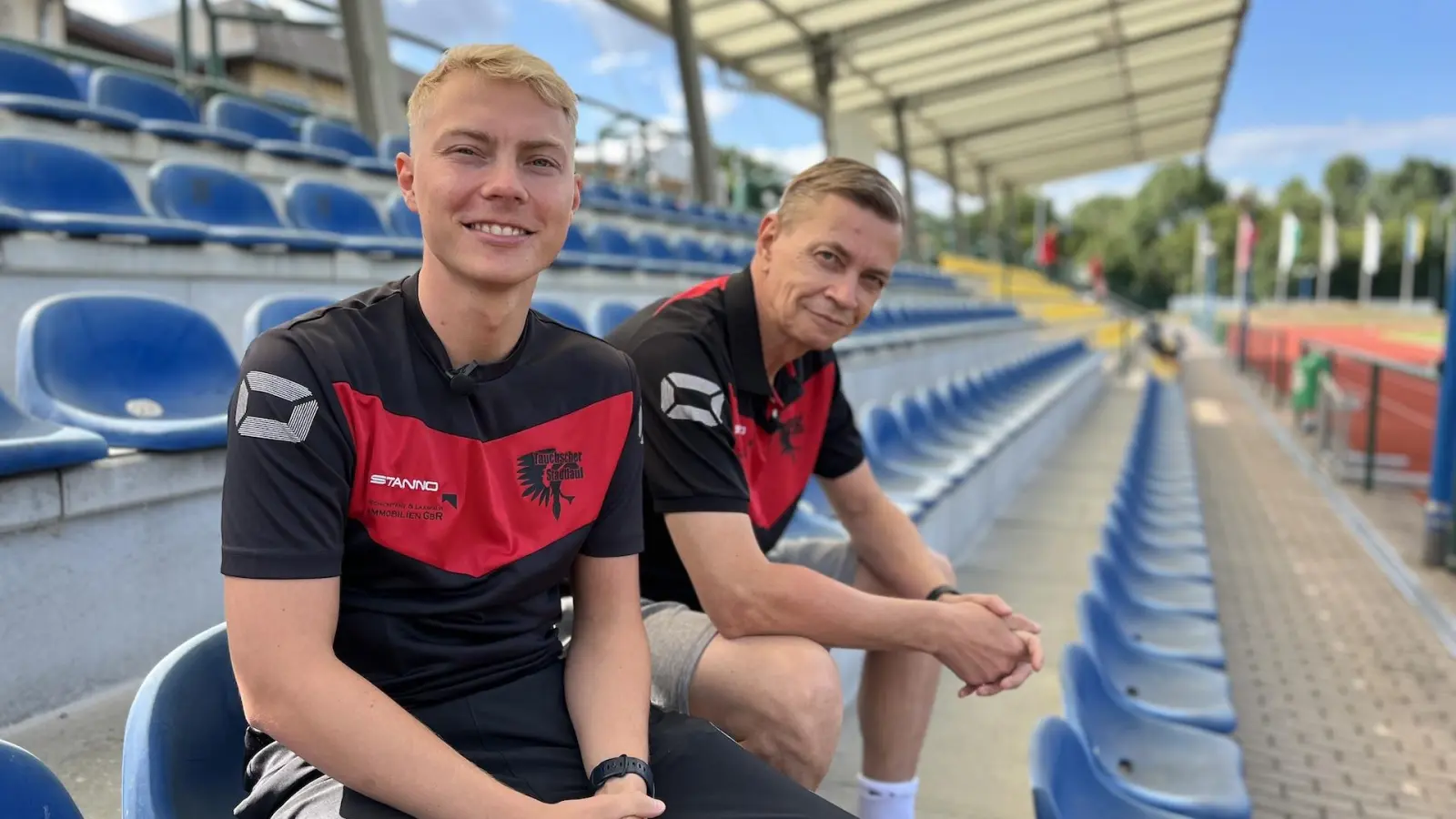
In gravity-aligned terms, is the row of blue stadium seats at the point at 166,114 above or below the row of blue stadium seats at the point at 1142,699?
above

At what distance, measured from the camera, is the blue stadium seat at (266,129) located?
4941mm

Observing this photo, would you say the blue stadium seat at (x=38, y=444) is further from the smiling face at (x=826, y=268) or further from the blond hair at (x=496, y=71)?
the smiling face at (x=826, y=268)

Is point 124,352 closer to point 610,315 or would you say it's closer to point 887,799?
point 610,315

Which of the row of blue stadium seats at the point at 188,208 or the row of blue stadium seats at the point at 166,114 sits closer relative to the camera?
the row of blue stadium seats at the point at 188,208

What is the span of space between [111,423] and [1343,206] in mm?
87148

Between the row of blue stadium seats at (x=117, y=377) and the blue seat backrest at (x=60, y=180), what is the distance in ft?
4.15

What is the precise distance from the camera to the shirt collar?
1.73 m

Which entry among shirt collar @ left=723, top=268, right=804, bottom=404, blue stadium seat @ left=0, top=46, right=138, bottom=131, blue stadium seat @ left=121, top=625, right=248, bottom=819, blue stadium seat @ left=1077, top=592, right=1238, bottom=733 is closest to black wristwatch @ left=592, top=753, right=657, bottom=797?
blue stadium seat @ left=121, top=625, right=248, bottom=819

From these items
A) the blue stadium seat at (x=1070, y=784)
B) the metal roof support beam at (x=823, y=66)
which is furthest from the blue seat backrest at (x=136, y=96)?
the metal roof support beam at (x=823, y=66)

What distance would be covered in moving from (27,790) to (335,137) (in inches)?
229

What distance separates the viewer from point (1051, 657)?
10.6 feet

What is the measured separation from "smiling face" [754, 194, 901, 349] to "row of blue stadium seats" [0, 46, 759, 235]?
2494 millimetres

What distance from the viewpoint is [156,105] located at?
5.06 m

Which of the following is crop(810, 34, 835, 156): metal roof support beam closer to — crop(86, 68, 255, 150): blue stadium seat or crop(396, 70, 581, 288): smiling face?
crop(86, 68, 255, 150): blue stadium seat
